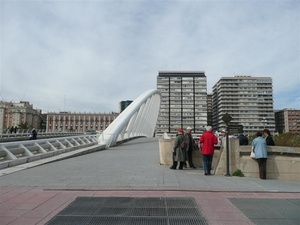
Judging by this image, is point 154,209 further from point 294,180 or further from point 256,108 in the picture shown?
point 256,108

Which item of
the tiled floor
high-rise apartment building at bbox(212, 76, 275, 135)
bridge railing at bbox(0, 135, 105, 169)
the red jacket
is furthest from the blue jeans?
high-rise apartment building at bbox(212, 76, 275, 135)

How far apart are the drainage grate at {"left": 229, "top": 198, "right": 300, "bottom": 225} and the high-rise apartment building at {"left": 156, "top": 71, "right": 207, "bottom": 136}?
370 ft

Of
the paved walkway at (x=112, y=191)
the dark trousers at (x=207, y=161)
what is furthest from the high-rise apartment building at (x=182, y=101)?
the paved walkway at (x=112, y=191)

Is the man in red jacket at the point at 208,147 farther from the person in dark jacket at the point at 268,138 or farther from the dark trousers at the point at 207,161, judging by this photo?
the person in dark jacket at the point at 268,138

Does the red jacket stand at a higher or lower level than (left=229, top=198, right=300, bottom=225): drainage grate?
higher

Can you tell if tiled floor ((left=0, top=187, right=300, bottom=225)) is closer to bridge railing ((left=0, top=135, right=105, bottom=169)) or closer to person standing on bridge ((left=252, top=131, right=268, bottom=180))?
person standing on bridge ((left=252, top=131, right=268, bottom=180))

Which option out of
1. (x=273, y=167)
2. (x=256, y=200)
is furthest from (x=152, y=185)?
(x=273, y=167)

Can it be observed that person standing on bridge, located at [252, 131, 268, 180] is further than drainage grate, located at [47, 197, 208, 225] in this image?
Yes

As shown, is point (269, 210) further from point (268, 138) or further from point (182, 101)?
point (182, 101)

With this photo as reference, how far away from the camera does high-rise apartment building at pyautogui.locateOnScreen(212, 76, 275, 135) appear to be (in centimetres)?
11756

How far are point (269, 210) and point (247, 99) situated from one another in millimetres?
125235

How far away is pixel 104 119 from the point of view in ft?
472

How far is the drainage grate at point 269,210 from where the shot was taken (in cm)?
410

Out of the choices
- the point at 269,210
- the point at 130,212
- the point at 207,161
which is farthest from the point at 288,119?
the point at 130,212
